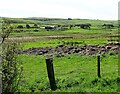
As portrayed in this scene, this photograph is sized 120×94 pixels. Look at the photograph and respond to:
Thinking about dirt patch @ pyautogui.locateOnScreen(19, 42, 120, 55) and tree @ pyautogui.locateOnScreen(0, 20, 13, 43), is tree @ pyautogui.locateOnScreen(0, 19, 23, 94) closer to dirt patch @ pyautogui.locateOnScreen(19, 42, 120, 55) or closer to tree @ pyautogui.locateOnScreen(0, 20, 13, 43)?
tree @ pyautogui.locateOnScreen(0, 20, 13, 43)

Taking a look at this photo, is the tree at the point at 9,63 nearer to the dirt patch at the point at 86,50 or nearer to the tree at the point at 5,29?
the tree at the point at 5,29

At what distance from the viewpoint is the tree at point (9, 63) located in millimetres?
14508

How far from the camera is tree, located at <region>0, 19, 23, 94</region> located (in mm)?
14508

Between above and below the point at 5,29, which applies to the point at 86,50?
below

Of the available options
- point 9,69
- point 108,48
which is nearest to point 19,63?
point 9,69

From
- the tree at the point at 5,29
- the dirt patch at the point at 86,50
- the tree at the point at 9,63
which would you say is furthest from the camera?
the dirt patch at the point at 86,50

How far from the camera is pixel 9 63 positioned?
14.6 m

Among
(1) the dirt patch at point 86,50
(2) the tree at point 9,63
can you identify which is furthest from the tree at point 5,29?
(1) the dirt patch at point 86,50

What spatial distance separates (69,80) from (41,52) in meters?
26.8

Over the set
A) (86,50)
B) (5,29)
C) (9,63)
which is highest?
(5,29)

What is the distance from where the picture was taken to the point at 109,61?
105ft

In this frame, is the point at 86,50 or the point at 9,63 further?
the point at 86,50

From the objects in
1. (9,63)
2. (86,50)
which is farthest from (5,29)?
(86,50)

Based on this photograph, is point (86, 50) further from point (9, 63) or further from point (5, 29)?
point (9, 63)
